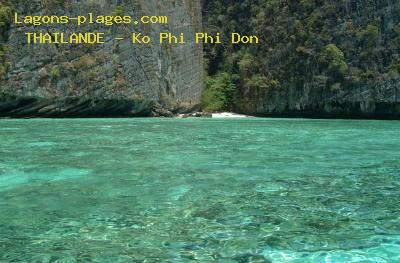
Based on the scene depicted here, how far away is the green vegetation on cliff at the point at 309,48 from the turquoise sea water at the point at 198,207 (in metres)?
22.0

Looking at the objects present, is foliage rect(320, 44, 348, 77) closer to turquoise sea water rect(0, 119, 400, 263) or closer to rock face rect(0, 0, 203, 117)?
rock face rect(0, 0, 203, 117)

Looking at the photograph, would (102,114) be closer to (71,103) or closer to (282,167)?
(71,103)

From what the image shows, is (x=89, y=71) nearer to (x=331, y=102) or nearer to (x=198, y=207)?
(x=331, y=102)

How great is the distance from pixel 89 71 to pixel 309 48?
15254 millimetres

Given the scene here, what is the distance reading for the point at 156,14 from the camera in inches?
1235

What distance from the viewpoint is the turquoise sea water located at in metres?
3.64

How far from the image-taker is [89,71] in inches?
1043

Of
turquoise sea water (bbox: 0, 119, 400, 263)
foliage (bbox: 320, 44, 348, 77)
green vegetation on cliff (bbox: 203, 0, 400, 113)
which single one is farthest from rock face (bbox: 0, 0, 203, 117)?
turquoise sea water (bbox: 0, 119, 400, 263)

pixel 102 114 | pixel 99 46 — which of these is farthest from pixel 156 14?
pixel 102 114

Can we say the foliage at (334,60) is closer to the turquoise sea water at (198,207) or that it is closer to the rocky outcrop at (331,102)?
the rocky outcrop at (331,102)

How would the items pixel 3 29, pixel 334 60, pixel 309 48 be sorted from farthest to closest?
pixel 309 48 → pixel 334 60 → pixel 3 29

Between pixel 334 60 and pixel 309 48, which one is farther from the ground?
pixel 309 48

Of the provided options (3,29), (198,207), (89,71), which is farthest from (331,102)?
(198,207)

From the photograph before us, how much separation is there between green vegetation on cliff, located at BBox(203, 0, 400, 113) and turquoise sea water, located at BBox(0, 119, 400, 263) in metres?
22.0
